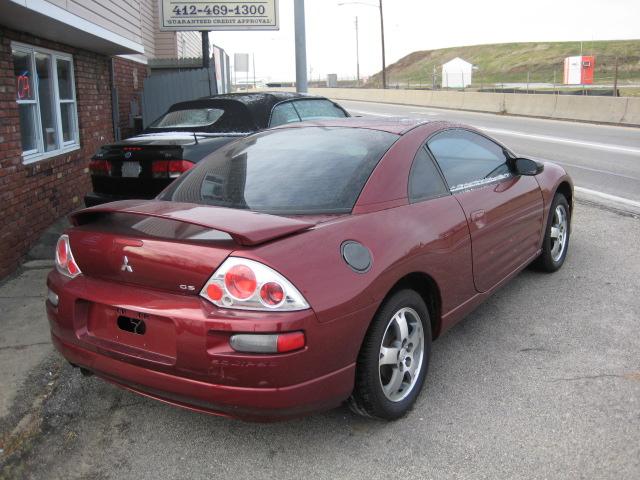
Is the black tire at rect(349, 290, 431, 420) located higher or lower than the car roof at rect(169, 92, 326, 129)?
lower

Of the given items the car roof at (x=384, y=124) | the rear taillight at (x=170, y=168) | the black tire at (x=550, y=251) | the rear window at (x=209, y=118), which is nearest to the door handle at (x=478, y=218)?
the car roof at (x=384, y=124)

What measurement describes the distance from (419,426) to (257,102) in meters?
4.75

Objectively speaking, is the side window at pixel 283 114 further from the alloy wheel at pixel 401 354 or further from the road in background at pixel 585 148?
the road in background at pixel 585 148

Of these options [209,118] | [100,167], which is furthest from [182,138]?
[209,118]

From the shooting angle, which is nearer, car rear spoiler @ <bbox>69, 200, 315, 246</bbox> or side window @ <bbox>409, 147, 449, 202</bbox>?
car rear spoiler @ <bbox>69, 200, 315, 246</bbox>

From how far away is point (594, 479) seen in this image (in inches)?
110

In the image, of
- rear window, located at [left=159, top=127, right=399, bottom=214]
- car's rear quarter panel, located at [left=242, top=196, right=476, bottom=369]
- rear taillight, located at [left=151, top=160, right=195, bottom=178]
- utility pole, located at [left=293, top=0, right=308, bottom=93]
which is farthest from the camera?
utility pole, located at [left=293, top=0, right=308, bottom=93]

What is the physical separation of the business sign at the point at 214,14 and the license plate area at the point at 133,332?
1337 cm

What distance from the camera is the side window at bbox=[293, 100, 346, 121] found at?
7.63 metres

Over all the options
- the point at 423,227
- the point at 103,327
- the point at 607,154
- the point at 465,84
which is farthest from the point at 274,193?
the point at 465,84

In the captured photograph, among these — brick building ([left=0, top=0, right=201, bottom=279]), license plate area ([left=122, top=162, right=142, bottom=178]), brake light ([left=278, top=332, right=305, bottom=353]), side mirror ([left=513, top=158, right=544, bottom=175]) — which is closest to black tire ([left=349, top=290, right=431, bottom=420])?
brake light ([left=278, top=332, right=305, bottom=353])

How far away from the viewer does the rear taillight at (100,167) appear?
6113mm

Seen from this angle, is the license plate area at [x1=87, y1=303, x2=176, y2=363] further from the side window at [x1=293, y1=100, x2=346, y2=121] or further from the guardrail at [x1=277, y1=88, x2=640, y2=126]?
the guardrail at [x1=277, y1=88, x2=640, y2=126]

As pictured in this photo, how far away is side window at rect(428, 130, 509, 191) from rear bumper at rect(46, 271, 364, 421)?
4.99 feet
